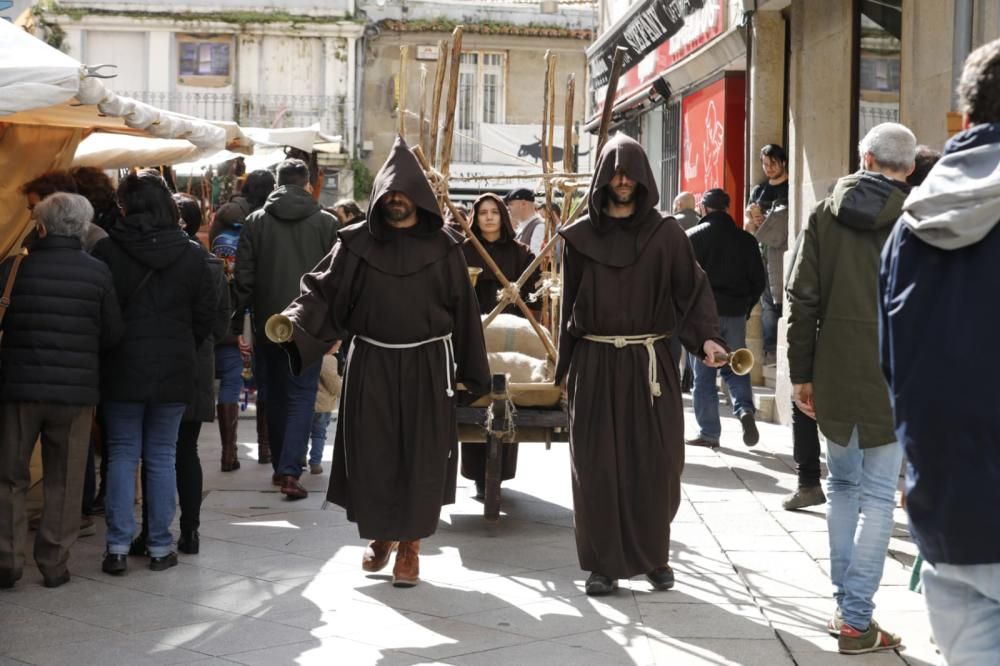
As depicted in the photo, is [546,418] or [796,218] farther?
[796,218]

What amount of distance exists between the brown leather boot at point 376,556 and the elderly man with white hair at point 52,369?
4.29 feet

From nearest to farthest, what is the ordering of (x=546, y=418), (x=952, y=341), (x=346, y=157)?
1. (x=952, y=341)
2. (x=546, y=418)
3. (x=346, y=157)

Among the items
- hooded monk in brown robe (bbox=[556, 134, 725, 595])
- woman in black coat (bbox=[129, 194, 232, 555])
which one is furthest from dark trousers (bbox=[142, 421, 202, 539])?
hooded monk in brown robe (bbox=[556, 134, 725, 595])

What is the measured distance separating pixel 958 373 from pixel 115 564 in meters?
4.50

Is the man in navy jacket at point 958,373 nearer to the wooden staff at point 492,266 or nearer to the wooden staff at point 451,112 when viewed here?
the wooden staff at point 492,266

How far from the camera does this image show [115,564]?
6605 mm

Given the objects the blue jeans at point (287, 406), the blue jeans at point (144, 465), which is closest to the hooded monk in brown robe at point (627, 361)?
the blue jeans at point (144, 465)

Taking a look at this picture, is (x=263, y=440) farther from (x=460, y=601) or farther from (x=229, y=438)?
(x=460, y=601)

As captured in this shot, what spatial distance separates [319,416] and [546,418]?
264cm

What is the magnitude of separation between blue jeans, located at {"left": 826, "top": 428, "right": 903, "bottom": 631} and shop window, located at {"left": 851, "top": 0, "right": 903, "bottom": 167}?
5.40m

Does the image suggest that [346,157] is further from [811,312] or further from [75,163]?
[811,312]

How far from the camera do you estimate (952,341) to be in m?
3.20

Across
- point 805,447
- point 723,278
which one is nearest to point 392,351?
point 805,447

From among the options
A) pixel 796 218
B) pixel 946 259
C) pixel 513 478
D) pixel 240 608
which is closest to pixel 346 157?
pixel 796 218
